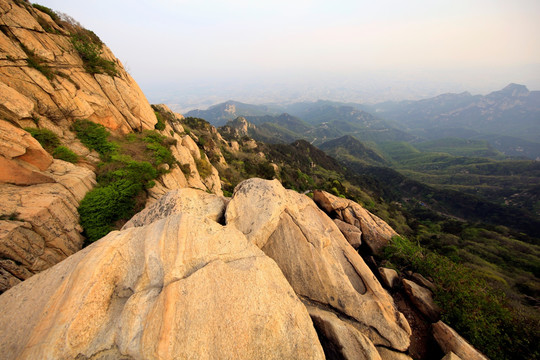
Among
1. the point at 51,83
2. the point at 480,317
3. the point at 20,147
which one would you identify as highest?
the point at 51,83

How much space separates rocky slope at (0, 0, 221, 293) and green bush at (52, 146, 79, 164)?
0.51 meters

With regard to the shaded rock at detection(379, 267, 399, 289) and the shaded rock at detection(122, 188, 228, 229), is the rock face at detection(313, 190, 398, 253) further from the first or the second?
the shaded rock at detection(122, 188, 228, 229)

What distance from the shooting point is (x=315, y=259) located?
10.3 metres

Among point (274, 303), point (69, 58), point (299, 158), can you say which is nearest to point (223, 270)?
point (274, 303)

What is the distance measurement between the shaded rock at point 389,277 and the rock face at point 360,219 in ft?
10.2

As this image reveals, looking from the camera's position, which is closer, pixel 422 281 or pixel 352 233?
pixel 422 281

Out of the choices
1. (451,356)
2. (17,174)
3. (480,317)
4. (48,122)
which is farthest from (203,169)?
(480,317)

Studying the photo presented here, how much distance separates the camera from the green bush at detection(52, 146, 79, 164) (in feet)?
45.9

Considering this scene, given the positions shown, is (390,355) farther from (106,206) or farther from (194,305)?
(106,206)

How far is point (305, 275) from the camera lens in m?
9.93

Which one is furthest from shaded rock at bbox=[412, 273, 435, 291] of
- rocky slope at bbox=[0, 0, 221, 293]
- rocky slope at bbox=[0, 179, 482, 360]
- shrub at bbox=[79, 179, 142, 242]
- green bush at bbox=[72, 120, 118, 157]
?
green bush at bbox=[72, 120, 118, 157]

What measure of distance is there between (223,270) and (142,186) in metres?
12.5

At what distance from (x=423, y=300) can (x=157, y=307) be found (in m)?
13.0

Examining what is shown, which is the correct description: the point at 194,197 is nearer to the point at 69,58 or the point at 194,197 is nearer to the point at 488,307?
the point at 488,307
